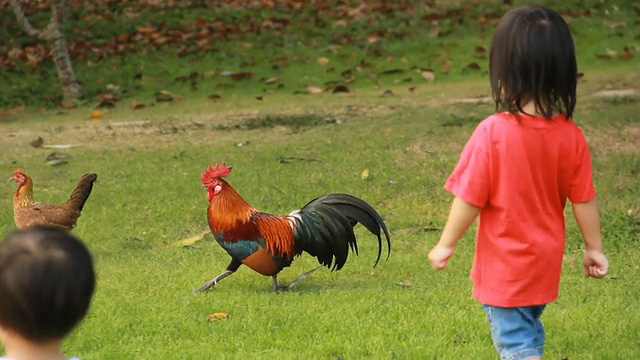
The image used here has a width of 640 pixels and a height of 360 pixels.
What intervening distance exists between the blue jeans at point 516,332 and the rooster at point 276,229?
251cm

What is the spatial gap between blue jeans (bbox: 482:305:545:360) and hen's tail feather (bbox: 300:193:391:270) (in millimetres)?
2620

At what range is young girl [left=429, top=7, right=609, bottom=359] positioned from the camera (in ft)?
13.5

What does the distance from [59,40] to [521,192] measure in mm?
11126

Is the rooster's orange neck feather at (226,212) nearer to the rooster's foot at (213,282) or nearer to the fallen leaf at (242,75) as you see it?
the rooster's foot at (213,282)

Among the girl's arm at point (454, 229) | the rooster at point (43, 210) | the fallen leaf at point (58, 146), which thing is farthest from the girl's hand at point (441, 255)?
the fallen leaf at point (58, 146)

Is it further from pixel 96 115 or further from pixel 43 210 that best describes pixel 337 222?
pixel 96 115

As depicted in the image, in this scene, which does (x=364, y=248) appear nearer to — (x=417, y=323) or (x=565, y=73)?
(x=417, y=323)

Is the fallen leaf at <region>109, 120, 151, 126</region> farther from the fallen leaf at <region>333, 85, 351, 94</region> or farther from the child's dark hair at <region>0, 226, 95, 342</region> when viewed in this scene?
the child's dark hair at <region>0, 226, 95, 342</region>

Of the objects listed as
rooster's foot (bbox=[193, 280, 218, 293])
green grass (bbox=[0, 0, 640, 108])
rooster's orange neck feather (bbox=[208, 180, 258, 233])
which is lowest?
green grass (bbox=[0, 0, 640, 108])

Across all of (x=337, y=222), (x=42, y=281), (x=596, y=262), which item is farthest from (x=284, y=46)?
(x=42, y=281)

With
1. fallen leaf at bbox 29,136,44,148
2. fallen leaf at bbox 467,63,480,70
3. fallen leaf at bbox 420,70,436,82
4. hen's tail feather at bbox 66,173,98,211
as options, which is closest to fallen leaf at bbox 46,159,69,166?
fallen leaf at bbox 29,136,44,148

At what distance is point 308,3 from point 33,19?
4354 mm

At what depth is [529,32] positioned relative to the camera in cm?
408

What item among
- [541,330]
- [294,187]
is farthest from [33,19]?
[541,330]
